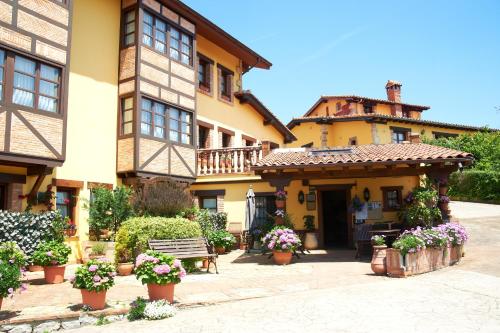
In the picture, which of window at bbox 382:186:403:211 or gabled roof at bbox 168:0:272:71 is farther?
gabled roof at bbox 168:0:272:71

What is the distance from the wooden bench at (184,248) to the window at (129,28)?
7322 millimetres

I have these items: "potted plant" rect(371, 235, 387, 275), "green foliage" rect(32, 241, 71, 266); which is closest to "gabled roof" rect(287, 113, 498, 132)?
"potted plant" rect(371, 235, 387, 275)

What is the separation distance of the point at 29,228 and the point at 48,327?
191 inches

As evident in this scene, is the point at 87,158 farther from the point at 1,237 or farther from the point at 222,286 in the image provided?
the point at 222,286

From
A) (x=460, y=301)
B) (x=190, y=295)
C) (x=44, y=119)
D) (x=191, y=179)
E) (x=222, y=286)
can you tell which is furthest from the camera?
(x=191, y=179)

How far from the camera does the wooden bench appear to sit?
9570mm

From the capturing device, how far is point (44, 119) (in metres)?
10.5

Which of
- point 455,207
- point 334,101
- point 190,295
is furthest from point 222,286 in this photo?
point 334,101

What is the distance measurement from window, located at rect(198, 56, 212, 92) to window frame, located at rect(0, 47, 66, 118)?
761 centimetres

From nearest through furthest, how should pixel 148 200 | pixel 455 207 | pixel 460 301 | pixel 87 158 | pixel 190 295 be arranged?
pixel 460 301 → pixel 190 295 → pixel 148 200 → pixel 87 158 → pixel 455 207

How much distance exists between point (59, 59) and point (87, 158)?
304 centimetres

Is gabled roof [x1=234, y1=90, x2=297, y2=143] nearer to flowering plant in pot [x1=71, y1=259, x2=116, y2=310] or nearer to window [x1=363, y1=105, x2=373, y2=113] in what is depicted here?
A: window [x1=363, y1=105, x2=373, y2=113]

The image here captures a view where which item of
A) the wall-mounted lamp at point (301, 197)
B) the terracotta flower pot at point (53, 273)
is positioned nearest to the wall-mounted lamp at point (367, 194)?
the wall-mounted lamp at point (301, 197)

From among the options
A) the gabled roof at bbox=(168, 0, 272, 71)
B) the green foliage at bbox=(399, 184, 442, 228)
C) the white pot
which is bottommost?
the white pot
